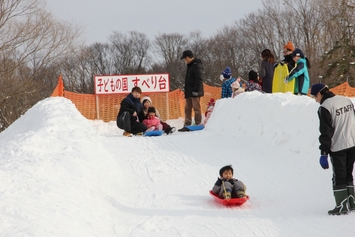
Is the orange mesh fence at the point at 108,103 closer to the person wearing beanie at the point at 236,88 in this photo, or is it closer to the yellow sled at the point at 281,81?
the person wearing beanie at the point at 236,88

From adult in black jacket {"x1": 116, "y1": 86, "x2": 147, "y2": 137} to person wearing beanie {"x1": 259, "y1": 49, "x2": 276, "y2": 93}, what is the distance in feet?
10.2

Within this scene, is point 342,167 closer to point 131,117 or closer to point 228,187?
point 228,187

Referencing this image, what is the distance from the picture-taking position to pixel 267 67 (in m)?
12.5

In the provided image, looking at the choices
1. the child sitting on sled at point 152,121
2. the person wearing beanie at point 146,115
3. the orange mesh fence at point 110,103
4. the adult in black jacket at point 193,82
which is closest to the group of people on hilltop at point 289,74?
the adult in black jacket at point 193,82

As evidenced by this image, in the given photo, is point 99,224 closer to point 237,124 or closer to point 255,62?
point 237,124

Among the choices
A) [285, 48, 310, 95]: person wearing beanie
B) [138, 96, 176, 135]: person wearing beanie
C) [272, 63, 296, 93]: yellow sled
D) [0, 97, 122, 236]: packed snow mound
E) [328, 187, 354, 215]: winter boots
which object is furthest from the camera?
[138, 96, 176, 135]: person wearing beanie

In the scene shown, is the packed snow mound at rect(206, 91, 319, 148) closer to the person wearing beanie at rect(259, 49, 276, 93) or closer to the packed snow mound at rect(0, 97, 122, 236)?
the person wearing beanie at rect(259, 49, 276, 93)

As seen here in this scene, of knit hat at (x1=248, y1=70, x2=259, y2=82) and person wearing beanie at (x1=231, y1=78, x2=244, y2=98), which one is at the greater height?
knit hat at (x1=248, y1=70, x2=259, y2=82)

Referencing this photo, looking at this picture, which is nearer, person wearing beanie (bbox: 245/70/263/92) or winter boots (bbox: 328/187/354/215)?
winter boots (bbox: 328/187/354/215)

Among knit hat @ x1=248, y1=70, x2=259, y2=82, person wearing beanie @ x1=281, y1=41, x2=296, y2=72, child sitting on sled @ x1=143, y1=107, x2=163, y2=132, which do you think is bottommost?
Result: child sitting on sled @ x1=143, y1=107, x2=163, y2=132

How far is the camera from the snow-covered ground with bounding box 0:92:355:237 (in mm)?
5203

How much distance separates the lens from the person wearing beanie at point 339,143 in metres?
5.82

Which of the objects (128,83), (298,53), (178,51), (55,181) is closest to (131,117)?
(298,53)

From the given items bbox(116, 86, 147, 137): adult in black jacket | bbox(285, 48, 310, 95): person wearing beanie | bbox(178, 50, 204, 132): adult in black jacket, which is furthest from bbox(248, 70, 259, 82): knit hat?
bbox(116, 86, 147, 137): adult in black jacket
